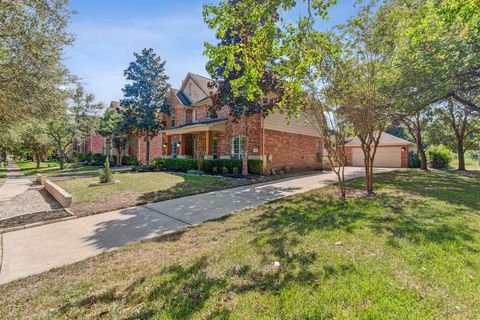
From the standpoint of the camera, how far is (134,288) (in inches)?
121

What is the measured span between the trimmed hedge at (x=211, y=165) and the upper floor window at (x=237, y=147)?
1166mm

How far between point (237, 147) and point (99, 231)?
40.9 ft

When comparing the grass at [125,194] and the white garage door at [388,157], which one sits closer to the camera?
the grass at [125,194]

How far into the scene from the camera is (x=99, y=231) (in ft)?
18.2

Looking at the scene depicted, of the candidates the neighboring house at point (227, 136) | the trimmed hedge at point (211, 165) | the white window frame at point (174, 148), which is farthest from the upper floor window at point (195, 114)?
the trimmed hedge at point (211, 165)

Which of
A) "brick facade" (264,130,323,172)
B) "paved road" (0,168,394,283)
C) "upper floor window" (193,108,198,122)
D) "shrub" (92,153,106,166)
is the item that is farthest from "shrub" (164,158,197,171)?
"shrub" (92,153,106,166)

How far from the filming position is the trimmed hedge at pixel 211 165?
15172 millimetres

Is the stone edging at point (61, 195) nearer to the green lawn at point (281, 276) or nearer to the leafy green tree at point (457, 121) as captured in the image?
the green lawn at point (281, 276)

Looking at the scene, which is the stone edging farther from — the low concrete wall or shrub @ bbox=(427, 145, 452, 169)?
shrub @ bbox=(427, 145, 452, 169)

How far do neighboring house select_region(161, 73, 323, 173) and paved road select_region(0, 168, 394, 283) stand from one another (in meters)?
7.98

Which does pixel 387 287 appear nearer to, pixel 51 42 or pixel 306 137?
pixel 51 42

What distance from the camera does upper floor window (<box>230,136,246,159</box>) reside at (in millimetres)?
16859

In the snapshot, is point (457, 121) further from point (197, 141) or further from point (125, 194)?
point (125, 194)

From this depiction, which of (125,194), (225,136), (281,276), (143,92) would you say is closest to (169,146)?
(143,92)
